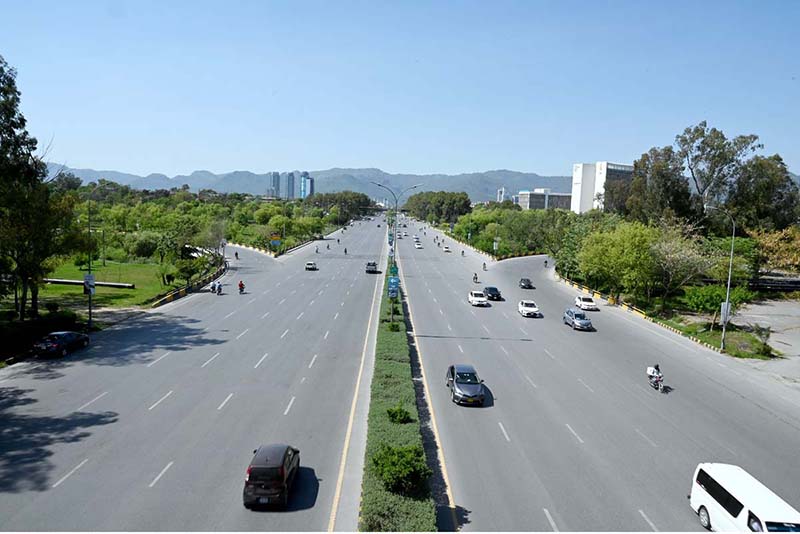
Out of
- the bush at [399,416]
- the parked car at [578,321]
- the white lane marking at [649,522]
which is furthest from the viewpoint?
the parked car at [578,321]

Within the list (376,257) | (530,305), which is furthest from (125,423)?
(376,257)

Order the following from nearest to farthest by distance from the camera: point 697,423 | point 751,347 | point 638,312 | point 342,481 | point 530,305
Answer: point 342,481 → point 697,423 → point 751,347 → point 530,305 → point 638,312

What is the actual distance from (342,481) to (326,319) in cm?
2474

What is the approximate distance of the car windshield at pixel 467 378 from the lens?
2277 centimetres

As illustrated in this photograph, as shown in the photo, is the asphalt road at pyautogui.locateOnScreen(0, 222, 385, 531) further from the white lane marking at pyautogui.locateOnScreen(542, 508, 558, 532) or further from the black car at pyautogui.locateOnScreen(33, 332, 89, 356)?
the white lane marking at pyautogui.locateOnScreen(542, 508, 558, 532)

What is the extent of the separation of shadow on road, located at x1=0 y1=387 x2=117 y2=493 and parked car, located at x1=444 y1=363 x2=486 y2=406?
12.3 metres

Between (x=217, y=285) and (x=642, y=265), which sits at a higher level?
(x=642, y=265)

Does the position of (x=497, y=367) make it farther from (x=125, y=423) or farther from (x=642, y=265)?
(x=642, y=265)

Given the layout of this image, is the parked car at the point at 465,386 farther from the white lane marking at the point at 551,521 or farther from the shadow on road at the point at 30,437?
the shadow on road at the point at 30,437

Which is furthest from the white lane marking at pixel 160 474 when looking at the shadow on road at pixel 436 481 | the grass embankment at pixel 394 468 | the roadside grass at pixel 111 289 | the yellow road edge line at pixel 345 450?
the roadside grass at pixel 111 289

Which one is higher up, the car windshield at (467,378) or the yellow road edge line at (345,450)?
the car windshield at (467,378)

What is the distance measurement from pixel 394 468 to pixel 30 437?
1227 cm

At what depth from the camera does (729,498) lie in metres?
13.6

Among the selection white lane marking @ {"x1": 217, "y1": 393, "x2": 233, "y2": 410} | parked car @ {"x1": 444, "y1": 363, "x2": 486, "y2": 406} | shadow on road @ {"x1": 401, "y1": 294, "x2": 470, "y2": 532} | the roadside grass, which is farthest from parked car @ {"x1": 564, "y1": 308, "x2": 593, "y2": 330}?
the roadside grass
